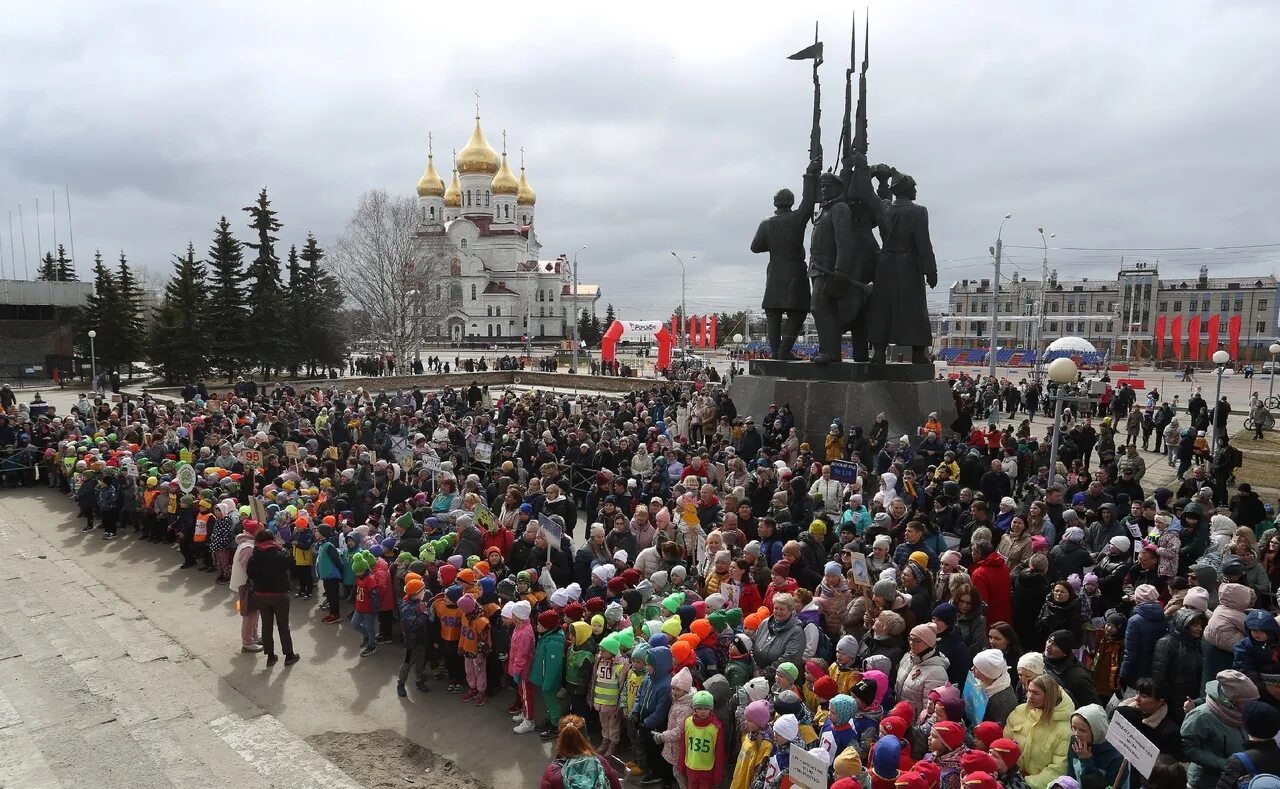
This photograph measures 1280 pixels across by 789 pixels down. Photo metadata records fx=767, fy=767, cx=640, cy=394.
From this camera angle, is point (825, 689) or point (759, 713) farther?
point (825, 689)

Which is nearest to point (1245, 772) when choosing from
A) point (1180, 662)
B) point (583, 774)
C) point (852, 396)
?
point (1180, 662)

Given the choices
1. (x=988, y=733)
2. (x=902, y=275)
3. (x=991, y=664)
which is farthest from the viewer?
(x=902, y=275)

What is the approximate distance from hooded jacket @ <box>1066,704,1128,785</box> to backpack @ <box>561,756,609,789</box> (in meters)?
2.52

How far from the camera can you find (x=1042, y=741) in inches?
165

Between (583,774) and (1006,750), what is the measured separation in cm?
218

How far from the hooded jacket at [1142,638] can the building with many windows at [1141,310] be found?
3142 inches

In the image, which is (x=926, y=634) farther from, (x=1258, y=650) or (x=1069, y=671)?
(x=1258, y=650)

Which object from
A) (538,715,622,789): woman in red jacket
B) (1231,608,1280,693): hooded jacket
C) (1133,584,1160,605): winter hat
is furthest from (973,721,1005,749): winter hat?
(538,715,622,789): woman in red jacket

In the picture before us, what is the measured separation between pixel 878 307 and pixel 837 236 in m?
1.76

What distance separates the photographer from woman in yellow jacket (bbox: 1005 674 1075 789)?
163 inches

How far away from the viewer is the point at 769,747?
4.58 meters

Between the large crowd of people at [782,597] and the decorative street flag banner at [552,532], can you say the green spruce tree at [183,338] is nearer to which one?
the large crowd of people at [782,597]

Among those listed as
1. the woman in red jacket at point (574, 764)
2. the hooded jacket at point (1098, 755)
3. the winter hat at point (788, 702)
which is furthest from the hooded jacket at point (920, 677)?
the woman in red jacket at point (574, 764)

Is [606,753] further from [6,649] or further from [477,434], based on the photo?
[477,434]
